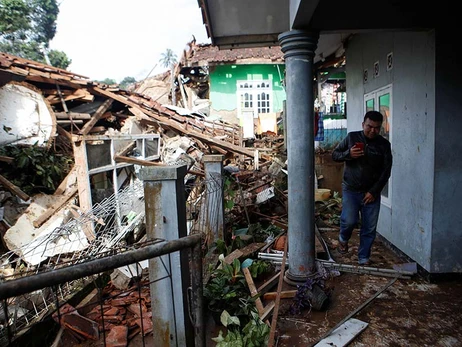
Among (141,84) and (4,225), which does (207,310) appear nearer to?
(4,225)

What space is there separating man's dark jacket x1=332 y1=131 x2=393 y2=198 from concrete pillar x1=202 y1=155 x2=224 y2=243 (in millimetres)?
1929

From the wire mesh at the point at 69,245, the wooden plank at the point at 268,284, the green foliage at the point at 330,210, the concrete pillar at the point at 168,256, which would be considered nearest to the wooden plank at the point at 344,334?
the wooden plank at the point at 268,284

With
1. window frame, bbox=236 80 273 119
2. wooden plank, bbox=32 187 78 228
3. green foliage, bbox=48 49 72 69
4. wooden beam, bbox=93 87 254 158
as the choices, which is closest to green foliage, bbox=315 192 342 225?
wooden beam, bbox=93 87 254 158

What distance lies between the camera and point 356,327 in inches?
119

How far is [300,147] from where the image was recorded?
145 inches

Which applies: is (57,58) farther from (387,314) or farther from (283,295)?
(387,314)

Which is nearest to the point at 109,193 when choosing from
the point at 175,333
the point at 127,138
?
the point at 127,138

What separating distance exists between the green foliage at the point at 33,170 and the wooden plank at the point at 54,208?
0.58m

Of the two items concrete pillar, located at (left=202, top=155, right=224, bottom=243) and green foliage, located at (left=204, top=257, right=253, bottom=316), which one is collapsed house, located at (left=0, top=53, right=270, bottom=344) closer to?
concrete pillar, located at (left=202, top=155, right=224, bottom=243)

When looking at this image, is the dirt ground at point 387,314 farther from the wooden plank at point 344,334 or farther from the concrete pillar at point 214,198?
the concrete pillar at point 214,198

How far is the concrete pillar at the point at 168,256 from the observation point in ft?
8.32

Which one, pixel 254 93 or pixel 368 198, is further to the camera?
pixel 254 93

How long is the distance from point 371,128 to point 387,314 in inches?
84.2

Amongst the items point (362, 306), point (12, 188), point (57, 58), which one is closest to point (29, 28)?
point (57, 58)
